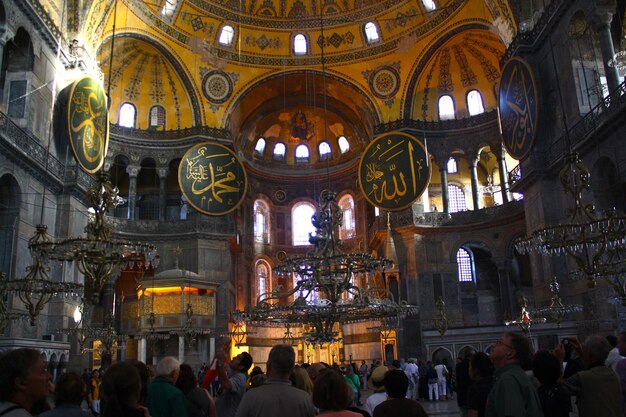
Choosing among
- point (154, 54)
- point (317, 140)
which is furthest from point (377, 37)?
point (154, 54)

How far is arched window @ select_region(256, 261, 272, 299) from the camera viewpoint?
26286 mm

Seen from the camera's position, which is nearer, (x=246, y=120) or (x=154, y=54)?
(x=154, y=54)

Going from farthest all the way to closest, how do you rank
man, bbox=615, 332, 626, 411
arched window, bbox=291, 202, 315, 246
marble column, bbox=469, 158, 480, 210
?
arched window, bbox=291, 202, 315, 246
marble column, bbox=469, 158, 480, 210
man, bbox=615, 332, 626, 411

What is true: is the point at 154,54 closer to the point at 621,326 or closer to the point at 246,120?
the point at 246,120

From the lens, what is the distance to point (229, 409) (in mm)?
4469

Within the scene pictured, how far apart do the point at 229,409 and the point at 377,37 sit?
69.3 feet

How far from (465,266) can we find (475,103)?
22.0 feet

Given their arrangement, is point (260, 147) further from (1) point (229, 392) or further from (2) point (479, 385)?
(2) point (479, 385)

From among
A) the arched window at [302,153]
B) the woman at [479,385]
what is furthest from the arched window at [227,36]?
the woman at [479,385]

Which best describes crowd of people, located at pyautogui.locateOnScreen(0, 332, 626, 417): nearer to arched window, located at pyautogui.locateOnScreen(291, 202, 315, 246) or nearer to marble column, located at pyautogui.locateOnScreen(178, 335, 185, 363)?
marble column, located at pyautogui.locateOnScreen(178, 335, 185, 363)

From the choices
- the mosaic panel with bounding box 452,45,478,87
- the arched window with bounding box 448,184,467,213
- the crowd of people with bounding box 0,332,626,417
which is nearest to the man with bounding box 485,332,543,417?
the crowd of people with bounding box 0,332,626,417

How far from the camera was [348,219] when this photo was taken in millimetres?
27312

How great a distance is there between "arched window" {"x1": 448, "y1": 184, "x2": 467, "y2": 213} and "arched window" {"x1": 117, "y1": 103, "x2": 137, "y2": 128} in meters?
13.9

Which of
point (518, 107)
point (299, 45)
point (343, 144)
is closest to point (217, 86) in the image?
point (299, 45)
